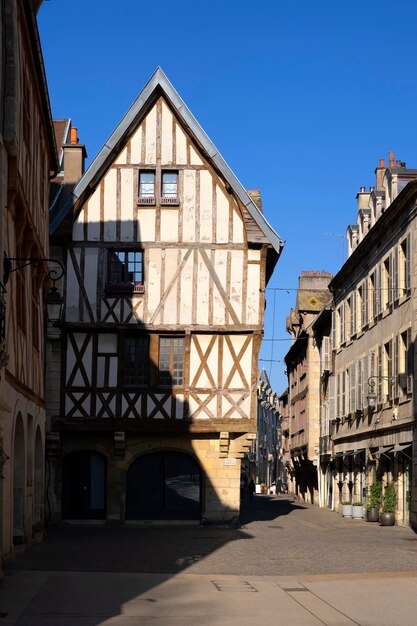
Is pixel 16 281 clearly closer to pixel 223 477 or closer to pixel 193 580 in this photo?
pixel 193 580

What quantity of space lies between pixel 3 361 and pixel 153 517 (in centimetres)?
1418

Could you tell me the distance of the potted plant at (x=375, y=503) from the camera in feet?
95.1

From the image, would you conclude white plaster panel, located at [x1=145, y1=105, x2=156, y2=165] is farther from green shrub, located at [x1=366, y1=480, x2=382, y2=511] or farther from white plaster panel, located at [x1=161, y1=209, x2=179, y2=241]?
green shrub, located at [x1=366, y1=480, x2=382, y2=511]

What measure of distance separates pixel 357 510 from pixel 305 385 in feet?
52.7

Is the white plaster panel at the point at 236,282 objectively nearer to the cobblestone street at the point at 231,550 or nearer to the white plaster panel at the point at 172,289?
the white plaster panel at the point at 172,289

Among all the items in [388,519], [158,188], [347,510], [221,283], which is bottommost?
[347,510]

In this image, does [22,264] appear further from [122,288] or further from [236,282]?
[236,282]

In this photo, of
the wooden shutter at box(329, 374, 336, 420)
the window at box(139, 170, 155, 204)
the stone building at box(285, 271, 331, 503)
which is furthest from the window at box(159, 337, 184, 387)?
the stone building at box(285, 271, 331, 503)

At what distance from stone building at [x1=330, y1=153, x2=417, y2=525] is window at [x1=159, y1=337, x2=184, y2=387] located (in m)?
5.67

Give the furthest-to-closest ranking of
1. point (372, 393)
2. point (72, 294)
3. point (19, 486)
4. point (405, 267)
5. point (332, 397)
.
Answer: point (332, 397), point (372, 393), point (405, 267), point (72, 294), point (19, 486)

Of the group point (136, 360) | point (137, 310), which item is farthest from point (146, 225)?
point (136, 360)

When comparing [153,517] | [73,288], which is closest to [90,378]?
[73,288]

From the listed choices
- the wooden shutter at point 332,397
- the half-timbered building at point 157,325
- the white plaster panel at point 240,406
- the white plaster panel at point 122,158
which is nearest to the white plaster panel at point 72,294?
the half-timbered building at point 157,325

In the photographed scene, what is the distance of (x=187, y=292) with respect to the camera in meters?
25.2
